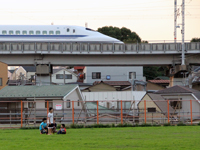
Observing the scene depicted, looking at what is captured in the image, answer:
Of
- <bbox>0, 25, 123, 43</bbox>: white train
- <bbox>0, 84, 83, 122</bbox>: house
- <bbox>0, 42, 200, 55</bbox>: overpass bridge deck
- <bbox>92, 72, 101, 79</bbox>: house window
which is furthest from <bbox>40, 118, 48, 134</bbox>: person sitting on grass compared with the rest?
<bbox>92, 72, 101, 79</bbox>: house window

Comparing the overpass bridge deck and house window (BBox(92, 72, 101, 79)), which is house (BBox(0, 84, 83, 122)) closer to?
the overpass bridge deck

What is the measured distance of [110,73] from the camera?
90.2m

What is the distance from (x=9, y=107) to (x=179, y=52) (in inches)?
1068

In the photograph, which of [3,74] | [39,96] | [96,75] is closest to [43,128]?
[39,96]

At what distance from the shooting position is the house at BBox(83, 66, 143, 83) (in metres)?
89.5

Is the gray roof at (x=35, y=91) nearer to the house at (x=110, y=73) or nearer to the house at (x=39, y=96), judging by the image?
the house at (x=39, y=96)

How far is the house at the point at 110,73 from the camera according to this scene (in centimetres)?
8950

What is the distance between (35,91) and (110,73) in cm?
5221

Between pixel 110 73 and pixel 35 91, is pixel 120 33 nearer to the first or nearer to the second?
pixel 110 73

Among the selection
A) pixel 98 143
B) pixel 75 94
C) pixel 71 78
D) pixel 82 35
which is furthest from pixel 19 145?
pixel 71 78

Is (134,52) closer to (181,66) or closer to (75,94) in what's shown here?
(181,66)

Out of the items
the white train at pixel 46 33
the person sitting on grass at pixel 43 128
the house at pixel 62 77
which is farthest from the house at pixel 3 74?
the house at pixel 62 77

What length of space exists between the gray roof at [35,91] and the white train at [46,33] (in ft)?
70.4

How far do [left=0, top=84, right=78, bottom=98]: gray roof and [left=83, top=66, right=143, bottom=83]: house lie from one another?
49.8 m
